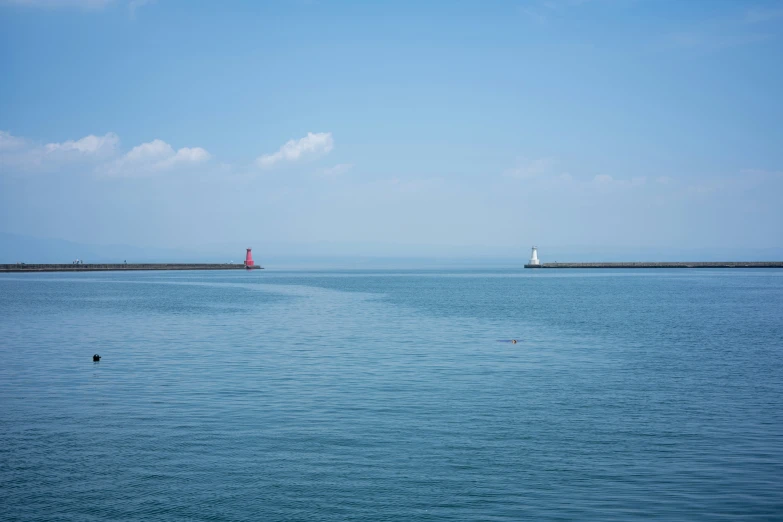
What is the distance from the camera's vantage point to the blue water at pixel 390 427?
16.3m

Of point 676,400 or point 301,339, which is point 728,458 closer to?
point 676,400

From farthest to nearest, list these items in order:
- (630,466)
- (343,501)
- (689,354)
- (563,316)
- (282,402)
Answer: (563,316)
(689,354)
(282,402)
(630,466)
(343,501)

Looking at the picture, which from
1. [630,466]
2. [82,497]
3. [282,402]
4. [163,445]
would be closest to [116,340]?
[282,402]

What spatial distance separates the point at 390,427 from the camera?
892 inches

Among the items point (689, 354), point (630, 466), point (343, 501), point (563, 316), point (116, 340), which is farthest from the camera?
point (563, 316)

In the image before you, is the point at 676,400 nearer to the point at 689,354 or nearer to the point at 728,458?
the point at 728,458

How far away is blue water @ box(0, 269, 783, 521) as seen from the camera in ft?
53.4

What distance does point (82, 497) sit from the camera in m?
16.5

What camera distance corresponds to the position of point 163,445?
2055 cm

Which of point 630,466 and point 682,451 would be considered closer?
point 630,466

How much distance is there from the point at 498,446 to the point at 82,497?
34.1 ft

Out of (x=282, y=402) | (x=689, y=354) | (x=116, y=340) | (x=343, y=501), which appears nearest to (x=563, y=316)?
(x=689, y=354)

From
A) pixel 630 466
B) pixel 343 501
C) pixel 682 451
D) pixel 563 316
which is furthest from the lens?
pixel 563 316

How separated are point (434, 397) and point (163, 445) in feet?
34.3
